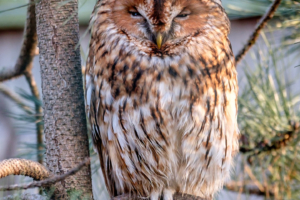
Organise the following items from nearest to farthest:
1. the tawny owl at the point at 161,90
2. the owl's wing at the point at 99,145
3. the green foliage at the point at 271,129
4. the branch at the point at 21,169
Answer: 1. the branch at the point at 21,169
2. the tawny owl at the point at 161,90
3. the owl's wing at the point at 99,145
4. the green foliage at the point at 271,129

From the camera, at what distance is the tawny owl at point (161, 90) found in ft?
4.64

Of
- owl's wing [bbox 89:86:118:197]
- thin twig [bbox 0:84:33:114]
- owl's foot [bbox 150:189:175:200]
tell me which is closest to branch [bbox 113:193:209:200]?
owl's foot [bbox 150:189:175:200]

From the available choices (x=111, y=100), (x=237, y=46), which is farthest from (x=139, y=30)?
(x=237, y=46)

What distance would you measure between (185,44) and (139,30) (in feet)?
0.55

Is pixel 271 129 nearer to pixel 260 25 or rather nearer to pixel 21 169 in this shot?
pixel 260 25

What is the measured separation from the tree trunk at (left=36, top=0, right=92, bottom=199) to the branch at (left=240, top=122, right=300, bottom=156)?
731 mm

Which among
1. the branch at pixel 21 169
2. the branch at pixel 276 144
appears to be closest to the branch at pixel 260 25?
the branch at pixel 276 144

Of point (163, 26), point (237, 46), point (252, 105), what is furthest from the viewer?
point (237, 46)

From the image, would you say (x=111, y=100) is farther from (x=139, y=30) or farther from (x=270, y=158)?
(x=270, y=158)

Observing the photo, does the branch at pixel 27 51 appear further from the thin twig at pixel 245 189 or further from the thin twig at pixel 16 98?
the thin twig at pixel 245 189

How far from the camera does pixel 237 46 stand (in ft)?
12.4

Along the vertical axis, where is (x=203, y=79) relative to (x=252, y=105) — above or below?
above

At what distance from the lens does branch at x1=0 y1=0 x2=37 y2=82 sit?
146 cm

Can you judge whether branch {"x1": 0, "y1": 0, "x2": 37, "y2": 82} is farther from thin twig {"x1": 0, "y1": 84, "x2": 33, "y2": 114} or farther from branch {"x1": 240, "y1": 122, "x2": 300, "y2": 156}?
branch {"x1": 240, "y1": 122, "x2": 300, "y2": 156}
